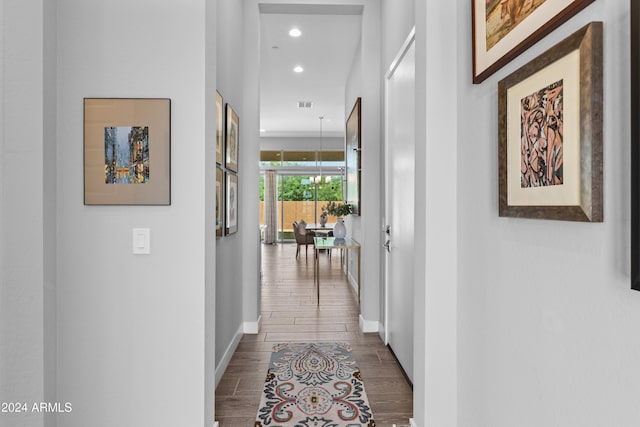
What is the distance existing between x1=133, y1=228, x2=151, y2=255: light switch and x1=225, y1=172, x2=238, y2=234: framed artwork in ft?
3.72

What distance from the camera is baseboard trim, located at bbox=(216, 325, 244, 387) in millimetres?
2660

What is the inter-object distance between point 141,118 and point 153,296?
2.68ft

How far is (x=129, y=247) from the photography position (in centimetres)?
178

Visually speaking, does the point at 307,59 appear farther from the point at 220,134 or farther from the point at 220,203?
the point at 220,203

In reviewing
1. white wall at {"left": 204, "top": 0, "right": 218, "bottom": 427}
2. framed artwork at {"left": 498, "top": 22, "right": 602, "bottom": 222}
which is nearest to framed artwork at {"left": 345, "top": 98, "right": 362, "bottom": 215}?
white wall at {"left": 204, "top": 0, "right": 218, "bottom": 427}

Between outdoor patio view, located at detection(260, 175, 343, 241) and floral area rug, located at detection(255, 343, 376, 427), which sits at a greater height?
outdoor patio view, located at detection(260, 175, 343, 241)

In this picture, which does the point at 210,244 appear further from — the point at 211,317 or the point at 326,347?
the point at 326,347

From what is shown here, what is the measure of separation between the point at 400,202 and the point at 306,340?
1.54 meters

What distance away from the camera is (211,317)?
6.27 ft

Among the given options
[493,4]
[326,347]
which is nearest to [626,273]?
[493,4]
